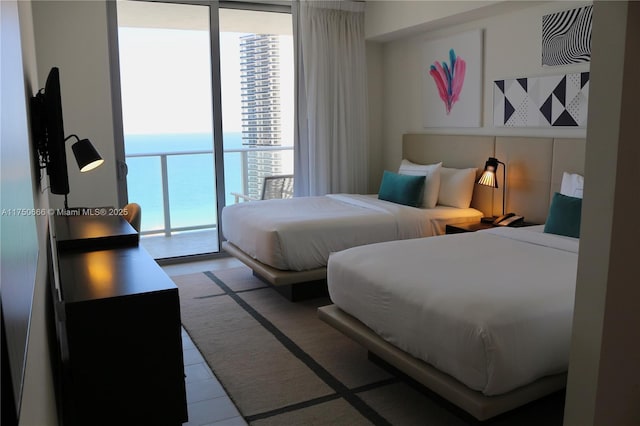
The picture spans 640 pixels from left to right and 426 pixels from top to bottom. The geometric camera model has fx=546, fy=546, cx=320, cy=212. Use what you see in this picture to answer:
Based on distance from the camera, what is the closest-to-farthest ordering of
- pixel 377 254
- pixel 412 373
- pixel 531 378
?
pixel 531 378 < pixel 412 373 < pixel 377 254

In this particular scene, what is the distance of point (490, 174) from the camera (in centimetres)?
457

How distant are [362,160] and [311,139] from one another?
683 mm

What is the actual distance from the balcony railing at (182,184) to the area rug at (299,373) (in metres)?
2.21

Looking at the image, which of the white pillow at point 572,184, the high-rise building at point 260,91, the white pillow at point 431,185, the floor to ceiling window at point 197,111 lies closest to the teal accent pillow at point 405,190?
the white pillow at point 431,185

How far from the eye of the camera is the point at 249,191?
6797 mm

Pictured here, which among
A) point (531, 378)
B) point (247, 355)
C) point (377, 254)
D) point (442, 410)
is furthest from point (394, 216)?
point (531, 378)

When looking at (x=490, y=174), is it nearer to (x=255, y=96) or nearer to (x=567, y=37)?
(x=567, y=37)

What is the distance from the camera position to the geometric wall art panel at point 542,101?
398cm

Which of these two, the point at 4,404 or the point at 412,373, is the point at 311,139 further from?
the point at 4,404

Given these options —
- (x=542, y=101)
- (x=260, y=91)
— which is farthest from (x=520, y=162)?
(x=260, y=91)

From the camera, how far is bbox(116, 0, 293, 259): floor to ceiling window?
5.45 meters

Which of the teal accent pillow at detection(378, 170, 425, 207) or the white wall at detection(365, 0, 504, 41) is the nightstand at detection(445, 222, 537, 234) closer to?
the teal accent pillow at detection(378, 170, 425, 207)

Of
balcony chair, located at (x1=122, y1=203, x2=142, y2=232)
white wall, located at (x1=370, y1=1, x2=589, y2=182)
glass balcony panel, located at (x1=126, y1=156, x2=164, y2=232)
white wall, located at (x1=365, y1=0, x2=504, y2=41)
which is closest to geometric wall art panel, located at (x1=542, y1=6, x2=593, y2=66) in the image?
white wall, located at (x1=370, y1=1, x2=589, y2=182)

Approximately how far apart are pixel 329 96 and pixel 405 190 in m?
1.51
